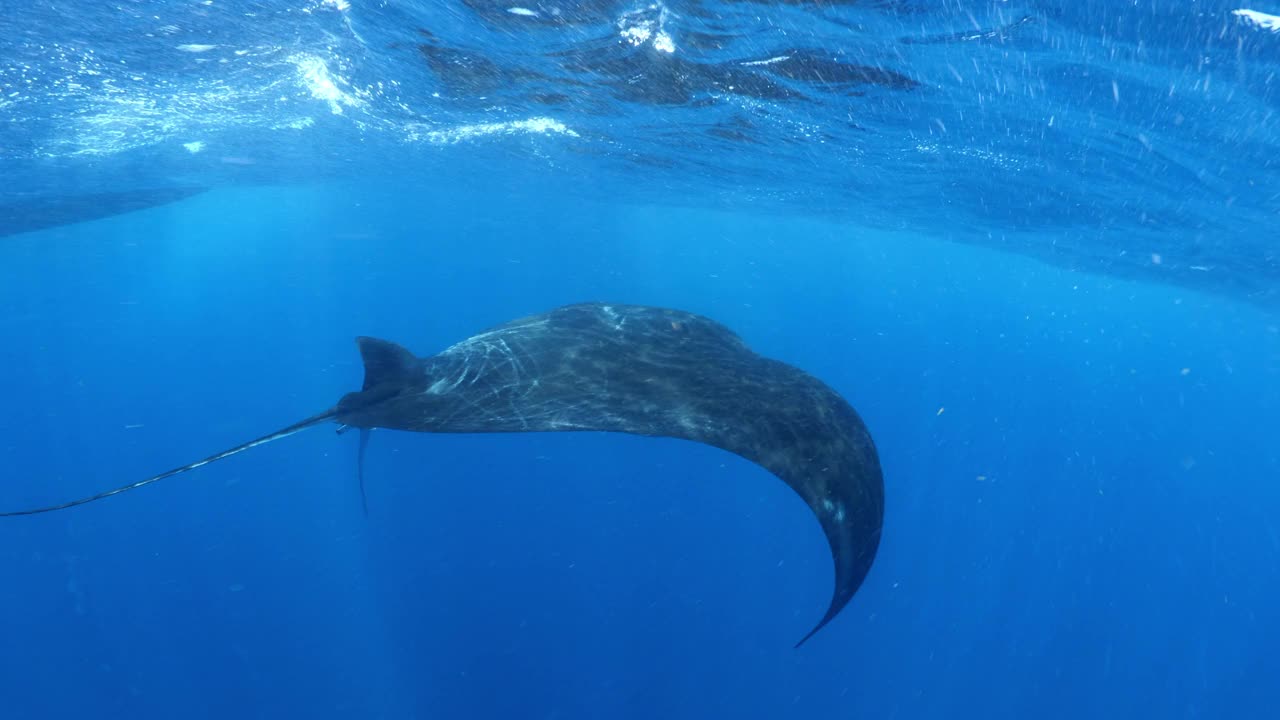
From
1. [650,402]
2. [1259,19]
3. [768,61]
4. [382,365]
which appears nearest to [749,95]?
[768,61]

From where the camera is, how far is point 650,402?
5.07 meters

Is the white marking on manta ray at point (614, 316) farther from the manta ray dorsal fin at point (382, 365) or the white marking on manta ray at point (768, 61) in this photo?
the white marking on manta ray at point (768, 61)

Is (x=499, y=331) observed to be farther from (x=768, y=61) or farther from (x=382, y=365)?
(x=768, y=61)

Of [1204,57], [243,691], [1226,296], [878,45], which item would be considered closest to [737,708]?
[243,691]

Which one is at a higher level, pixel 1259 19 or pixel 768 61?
pixel 1259 19

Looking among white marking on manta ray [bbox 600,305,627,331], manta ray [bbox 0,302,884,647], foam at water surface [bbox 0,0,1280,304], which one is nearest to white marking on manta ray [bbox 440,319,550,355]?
manta ray [bbox 0,302,884,647]

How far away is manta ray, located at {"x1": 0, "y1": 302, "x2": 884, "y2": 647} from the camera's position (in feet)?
13.3

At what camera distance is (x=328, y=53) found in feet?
43.2

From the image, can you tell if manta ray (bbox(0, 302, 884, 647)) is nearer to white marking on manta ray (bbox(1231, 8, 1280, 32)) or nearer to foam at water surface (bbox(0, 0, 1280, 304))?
foam at water surface (bbox(0, 0, 1280, 304))

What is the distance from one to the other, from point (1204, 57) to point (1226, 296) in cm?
3328

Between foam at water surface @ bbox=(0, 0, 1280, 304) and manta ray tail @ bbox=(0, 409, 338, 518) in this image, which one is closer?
manta ray tail @ bbox=(0, 409, 338, 518)

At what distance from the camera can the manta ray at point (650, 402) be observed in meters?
4.05

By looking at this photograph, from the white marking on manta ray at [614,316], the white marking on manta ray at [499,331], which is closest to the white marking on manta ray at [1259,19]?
the white marking on manta ray at [614,316]

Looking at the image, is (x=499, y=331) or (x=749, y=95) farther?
(x=749, y=95)
